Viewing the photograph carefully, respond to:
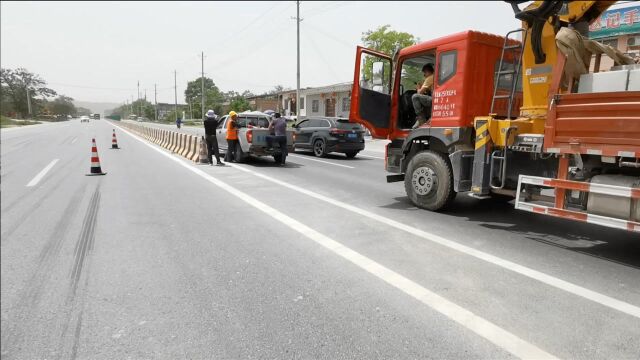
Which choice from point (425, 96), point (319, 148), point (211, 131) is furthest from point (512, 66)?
point (319, 148)

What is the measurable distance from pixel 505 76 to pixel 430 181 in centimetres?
196

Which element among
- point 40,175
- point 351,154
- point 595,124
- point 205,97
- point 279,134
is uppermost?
point 205,97

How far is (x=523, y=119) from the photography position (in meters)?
5.35

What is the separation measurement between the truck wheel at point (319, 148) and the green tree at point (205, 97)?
2444 inches

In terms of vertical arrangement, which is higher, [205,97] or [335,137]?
[205,97]

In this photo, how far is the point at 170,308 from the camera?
320cm

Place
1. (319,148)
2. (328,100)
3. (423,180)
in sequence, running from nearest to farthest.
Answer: (423,180) < (319,148) < (328,100)

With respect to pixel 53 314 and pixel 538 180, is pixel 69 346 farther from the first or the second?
pixel 538 180

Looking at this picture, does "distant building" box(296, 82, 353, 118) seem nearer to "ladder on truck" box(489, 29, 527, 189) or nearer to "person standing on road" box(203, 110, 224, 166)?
"person standing on road" box(203, 110, 224, 166)

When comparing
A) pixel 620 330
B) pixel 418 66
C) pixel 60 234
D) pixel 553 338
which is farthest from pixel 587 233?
pixel 60 234

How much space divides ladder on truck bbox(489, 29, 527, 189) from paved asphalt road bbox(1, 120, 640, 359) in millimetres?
807

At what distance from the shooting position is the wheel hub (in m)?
6.57

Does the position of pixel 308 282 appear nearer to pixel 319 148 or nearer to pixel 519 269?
pixel 519 269

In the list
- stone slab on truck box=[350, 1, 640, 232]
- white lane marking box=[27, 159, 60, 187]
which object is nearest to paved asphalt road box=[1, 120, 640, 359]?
stone slab on truck box=[350, 1, 640, 232]
